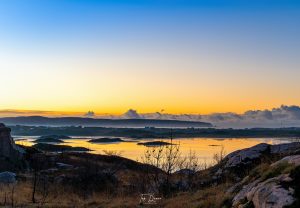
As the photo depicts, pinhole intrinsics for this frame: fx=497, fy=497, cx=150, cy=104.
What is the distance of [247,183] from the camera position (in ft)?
47.2

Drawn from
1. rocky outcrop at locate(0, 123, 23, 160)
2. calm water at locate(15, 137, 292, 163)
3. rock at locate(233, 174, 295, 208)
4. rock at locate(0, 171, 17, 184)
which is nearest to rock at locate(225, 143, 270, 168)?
rock at locate(233, 174, 295, 208)

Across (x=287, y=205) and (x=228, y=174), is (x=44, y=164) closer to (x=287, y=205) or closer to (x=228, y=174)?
(x=228, y=174)

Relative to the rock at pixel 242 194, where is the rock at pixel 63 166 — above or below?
below

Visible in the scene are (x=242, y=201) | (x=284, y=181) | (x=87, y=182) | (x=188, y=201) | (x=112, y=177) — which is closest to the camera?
(x=284, y=181)

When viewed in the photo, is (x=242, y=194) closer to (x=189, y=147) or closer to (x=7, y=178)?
(x=7, y=178)

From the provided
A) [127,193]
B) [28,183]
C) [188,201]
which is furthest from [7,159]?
[188,201]

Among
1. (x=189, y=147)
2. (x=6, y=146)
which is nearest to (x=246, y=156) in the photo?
(x=6, y=146)

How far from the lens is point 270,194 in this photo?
1134cm

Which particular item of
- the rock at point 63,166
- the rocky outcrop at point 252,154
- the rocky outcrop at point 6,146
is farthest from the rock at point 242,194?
the rock at point 63,166

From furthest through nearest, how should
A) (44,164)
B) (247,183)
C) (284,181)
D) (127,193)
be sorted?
(44,164)
(127,193)
(247,183)
(284,181)

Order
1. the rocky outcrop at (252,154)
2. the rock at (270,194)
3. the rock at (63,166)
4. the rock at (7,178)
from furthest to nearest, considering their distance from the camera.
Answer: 1. the rock at (63,166)
2. the rock at (7,178)
3. the rocky outcrop at (252,154)
4. the rock at (270,194)

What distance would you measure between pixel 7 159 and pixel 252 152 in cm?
2555

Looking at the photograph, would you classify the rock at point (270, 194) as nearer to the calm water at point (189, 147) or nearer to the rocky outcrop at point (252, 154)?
the rocky outcrop at point (252, 154)

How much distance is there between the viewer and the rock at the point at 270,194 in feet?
36.0
